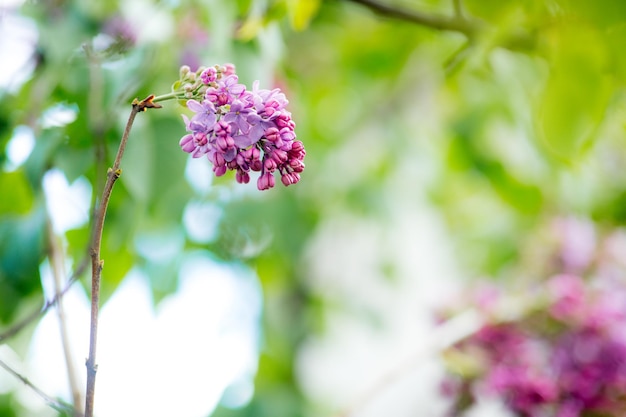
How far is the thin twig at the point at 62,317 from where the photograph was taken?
1.61 feet

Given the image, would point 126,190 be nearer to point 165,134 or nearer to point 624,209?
point 165,134

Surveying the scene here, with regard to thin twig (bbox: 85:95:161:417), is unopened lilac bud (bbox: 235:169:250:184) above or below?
above

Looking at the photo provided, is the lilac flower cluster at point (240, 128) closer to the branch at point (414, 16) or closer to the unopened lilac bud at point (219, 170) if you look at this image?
the unopened lilac bud at point (219, 170)

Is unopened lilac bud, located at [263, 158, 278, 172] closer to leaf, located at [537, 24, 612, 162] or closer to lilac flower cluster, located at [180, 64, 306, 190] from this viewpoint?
lilac flower cluster, located at [180, 64, 306, 190]

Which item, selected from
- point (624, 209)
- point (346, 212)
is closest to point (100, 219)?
point (346, 212)

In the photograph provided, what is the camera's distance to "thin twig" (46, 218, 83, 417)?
0.49 m

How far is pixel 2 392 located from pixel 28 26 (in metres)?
0.63

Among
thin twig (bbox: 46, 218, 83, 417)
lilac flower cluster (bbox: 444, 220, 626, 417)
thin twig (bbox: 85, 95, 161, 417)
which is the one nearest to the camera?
thin twig (bbox: 85, 95, 161, 417)

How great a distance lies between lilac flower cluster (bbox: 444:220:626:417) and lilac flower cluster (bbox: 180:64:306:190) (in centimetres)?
55

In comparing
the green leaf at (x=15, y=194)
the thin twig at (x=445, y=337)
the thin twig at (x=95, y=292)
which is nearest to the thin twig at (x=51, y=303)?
the thin twig at (x=95, y=292)

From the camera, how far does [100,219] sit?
0.90 feet

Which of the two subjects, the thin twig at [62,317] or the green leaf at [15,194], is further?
the green leaf at [15,194]

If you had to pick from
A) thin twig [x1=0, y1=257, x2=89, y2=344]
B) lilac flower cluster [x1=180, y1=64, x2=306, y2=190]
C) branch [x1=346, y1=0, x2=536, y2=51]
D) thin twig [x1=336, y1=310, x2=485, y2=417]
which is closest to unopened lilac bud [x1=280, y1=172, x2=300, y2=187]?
lilac flower cluster [x1=180, y1=64, x2=306, y2=190]

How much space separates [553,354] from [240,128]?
0.68 m
